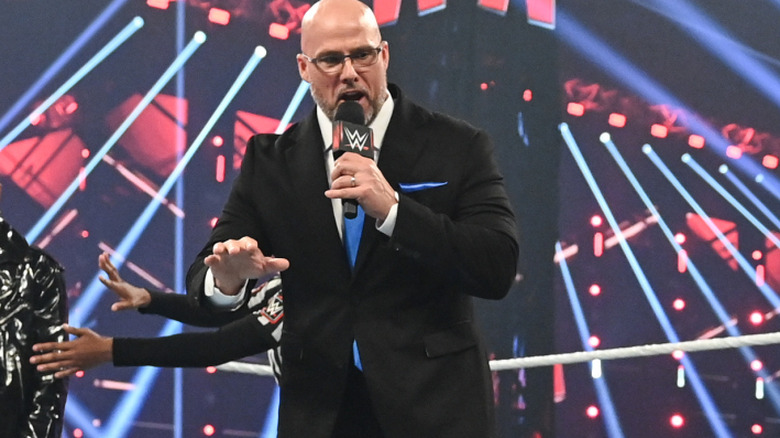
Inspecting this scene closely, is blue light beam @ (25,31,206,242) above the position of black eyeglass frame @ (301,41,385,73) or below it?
below

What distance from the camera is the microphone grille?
137 centimetres

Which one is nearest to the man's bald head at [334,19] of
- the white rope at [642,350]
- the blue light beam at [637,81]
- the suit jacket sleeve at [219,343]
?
the suit jacket sleeve at [219,343]

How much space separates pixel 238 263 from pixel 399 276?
228mm

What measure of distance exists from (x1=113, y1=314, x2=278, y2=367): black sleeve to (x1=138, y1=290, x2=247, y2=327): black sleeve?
16 centimetres

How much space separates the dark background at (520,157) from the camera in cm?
375

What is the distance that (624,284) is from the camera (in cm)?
438

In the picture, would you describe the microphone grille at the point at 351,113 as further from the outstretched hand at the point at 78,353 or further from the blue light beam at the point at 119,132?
the blue light beam at the point at 119,132

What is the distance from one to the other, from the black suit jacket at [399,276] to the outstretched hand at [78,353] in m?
0.74

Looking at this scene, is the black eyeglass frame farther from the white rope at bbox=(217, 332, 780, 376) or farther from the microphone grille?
the white rope at bbox=(217, 332, 780, 376)

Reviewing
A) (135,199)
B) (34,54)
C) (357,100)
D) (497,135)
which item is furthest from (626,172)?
(357,100)

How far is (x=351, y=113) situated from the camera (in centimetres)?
138

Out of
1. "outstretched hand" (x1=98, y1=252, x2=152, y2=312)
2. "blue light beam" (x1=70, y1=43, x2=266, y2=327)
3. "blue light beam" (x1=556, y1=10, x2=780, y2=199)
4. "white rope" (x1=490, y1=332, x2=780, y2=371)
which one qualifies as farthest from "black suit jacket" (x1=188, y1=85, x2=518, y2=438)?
"blue light beam" (x1=556, y1=10, x2=780, y2=199)

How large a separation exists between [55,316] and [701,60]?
9.44ft

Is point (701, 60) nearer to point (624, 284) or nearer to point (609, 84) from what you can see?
point (609, 84)
